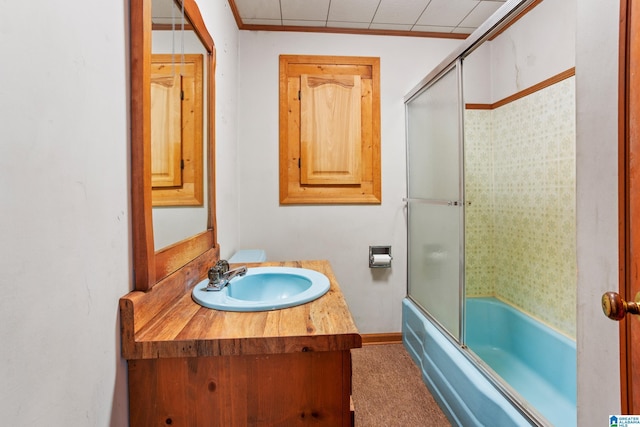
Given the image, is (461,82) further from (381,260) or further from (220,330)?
(220,330)

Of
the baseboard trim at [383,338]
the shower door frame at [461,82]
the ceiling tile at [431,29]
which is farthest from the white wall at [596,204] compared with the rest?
the ceiling tile at [431,29]

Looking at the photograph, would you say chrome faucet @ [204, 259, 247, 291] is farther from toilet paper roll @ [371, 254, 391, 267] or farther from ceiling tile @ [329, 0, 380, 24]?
ceiling tile @ [329, 0, 380, 24]

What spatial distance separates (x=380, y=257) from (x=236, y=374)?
5.36ft

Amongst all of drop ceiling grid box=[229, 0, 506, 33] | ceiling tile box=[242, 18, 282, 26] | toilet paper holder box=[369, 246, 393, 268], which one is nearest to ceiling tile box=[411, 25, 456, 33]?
drop ceiling grid box=[229, 0, 506, 33]

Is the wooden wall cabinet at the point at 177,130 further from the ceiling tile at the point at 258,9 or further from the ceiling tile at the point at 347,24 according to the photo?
the ceiling tile at the point at 347,24

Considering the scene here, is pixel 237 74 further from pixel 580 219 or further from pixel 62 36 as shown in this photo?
pixel 580 219

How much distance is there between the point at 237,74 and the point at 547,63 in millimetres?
1973

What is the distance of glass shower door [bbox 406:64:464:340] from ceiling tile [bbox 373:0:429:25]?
20.8 inches

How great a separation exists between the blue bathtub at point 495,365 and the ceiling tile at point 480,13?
1998mm

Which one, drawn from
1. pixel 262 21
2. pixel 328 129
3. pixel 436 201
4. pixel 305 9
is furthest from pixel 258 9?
pixel 436 201

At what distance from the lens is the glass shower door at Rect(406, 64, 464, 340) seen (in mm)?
1607

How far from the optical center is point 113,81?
0.67 meters

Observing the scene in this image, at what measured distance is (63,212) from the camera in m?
0.53

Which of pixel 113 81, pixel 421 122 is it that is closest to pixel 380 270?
pixel 421 122
